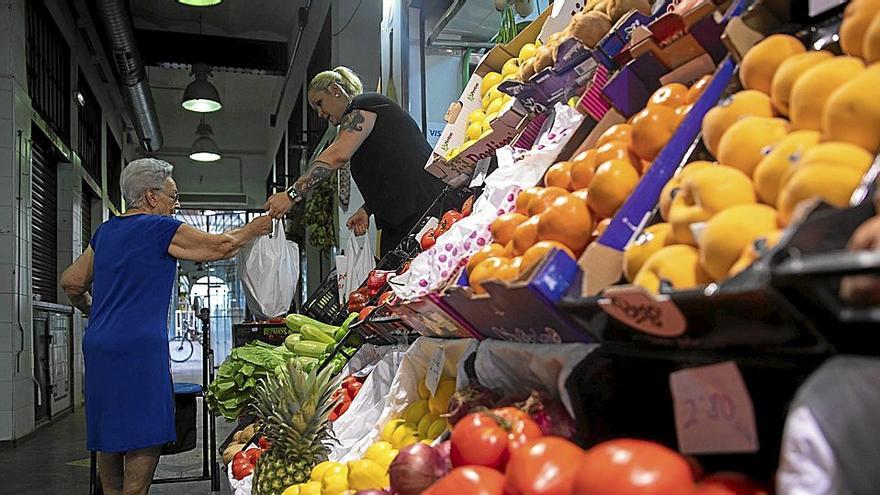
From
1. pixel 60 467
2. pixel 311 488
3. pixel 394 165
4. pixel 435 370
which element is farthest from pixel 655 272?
pixel 60 467

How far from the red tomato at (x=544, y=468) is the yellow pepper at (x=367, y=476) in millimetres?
633

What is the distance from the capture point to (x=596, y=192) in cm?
122

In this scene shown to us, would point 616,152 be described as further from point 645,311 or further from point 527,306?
point 645,311

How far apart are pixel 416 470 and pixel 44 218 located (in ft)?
28.0

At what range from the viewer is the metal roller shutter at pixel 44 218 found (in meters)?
8.05

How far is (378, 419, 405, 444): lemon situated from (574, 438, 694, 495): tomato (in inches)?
41.2

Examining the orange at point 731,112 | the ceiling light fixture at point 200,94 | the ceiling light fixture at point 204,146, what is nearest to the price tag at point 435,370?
the orange at point 731,112

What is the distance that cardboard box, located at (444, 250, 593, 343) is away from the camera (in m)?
1.04

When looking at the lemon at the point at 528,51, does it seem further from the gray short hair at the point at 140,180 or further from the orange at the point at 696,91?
the gray short hair at the point at 140,180

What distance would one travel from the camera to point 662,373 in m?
1.04

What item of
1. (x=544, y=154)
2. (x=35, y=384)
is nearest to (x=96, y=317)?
(x=544, y=154)

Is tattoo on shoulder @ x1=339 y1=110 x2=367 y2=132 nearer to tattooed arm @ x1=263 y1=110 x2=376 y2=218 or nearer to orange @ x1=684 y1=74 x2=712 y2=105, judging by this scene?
tattooed arm @ x1=263 y1=110 x2=376 y2=218

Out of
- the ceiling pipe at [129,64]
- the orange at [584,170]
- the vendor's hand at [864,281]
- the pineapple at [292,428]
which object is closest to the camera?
the vendor's hand at [864,281]

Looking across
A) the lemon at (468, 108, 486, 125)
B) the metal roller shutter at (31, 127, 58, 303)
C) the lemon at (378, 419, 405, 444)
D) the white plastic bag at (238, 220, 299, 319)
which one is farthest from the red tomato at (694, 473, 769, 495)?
the metal roller shutter at (31, 127, 58, 303)
